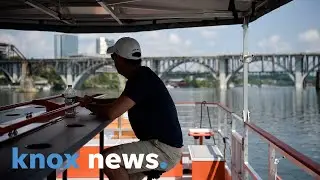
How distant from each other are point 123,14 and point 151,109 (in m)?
2.28

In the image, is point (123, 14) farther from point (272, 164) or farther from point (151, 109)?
point (272, 164)

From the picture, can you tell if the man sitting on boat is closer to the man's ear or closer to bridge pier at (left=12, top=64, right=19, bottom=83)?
the man's ear

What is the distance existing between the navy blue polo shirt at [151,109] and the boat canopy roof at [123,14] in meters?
1.49

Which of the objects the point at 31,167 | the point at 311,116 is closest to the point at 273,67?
the point at 311,116

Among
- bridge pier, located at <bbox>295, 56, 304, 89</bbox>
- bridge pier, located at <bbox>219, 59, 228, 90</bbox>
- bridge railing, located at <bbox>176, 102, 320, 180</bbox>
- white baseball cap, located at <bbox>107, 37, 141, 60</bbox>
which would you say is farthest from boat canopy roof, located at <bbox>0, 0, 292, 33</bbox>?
bridge pier, located at <bbox>295, 56, 304, 89</bbox>

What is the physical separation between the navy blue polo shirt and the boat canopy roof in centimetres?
149

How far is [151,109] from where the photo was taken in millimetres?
2279

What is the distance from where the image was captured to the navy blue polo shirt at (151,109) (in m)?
2.25

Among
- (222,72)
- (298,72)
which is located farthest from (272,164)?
(298,72)

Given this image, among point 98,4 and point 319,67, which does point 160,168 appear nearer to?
point 98,4

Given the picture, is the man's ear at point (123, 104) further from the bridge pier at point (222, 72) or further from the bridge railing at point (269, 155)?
the bridge pier at point (222, 72)

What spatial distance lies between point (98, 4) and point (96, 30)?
3.15 ft

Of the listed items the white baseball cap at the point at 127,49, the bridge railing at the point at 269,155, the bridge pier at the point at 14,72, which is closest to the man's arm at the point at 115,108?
the white baseball cap at the point at 127,49

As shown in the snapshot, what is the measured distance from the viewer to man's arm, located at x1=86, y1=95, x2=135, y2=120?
224cm
